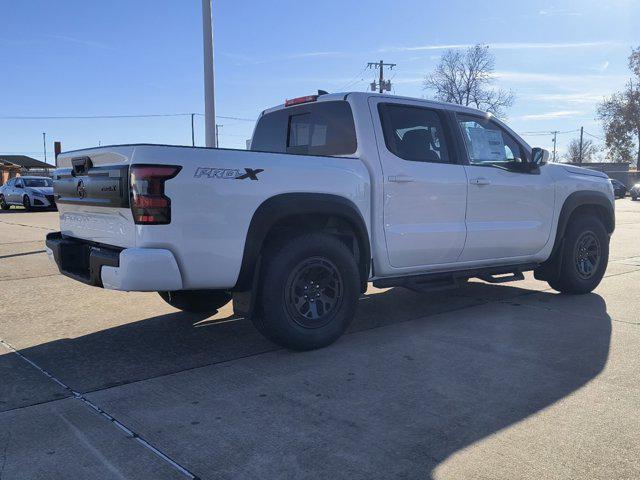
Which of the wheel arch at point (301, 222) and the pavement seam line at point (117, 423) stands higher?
the wheel arch at point (301, 222)

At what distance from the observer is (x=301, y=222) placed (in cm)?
449

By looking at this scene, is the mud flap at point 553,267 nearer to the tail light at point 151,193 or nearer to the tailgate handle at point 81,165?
the tail light at point 151,193

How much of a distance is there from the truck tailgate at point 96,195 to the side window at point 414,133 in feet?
7.32

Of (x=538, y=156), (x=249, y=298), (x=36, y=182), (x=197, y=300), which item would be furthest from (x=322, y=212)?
(x=36, y=182)

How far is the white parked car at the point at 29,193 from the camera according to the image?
79.3ft

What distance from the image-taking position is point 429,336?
16.2 ft

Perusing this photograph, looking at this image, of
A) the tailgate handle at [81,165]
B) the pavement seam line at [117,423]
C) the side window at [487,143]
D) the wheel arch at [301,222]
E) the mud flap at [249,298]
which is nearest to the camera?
the pavement seam line at [117,423]

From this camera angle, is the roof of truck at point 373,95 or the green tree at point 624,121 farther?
the green tree at point 624,121

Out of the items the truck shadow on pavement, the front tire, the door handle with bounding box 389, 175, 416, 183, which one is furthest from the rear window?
the truck shadow on pavement

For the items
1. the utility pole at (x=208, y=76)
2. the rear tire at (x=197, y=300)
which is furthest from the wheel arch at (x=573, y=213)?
the utility pole at (x=208, y=76)

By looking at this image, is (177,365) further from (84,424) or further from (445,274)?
(445,274)

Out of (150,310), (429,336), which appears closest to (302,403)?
(429,336)

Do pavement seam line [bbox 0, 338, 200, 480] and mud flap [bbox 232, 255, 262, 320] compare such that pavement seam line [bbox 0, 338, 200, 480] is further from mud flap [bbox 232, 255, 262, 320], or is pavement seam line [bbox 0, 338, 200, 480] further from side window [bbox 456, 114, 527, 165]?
side window [bbox 456, 114, 527, 165]

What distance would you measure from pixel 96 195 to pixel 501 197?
3.73 metres
